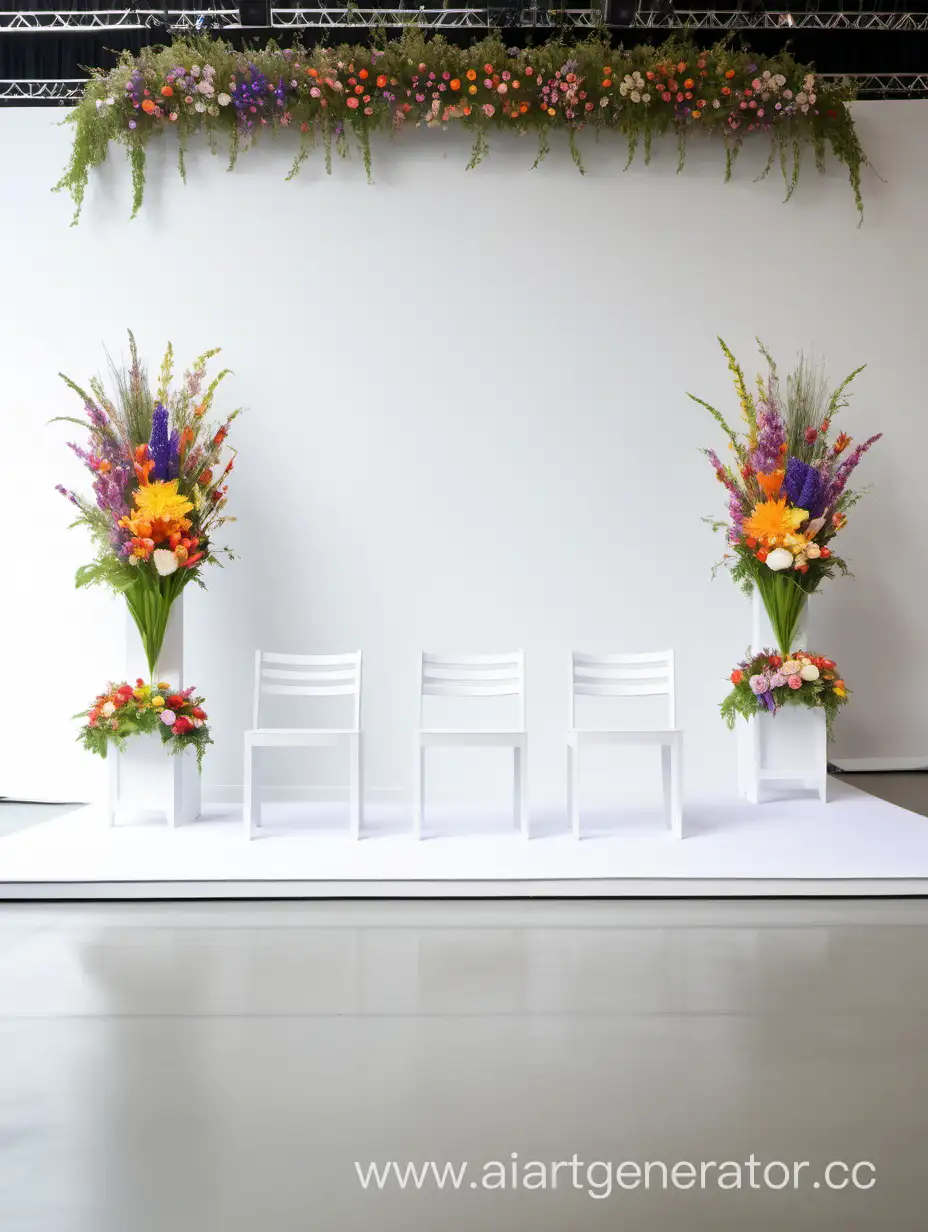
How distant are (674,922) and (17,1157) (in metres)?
2.06

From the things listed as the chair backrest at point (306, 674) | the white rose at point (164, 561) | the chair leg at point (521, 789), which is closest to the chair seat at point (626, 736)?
the chair leg at point (521, 789)

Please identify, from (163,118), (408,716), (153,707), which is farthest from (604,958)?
(163,118)

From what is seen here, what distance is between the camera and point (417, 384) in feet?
18.4

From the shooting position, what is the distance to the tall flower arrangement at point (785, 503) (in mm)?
4824

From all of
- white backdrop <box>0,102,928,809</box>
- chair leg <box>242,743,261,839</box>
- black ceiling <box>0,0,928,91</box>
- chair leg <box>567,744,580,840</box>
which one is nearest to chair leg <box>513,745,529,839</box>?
chair leg <box>567,744,580,840</box>

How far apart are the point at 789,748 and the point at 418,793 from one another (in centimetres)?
189

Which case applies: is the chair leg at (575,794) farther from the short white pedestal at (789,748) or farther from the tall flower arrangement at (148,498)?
the tall flower arrangement at (148,498)

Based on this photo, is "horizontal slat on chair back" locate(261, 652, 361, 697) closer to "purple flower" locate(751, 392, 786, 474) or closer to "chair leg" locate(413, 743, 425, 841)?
"chair leg" locate(413, 743, 425, 841)

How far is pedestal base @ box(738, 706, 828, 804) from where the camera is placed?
488 cm

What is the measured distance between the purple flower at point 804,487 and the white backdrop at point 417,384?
0.80m

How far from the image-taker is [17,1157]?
1882mm

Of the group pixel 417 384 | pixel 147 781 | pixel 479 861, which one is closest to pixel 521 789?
pixel 479 861

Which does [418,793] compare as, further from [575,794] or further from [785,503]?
[785,503]

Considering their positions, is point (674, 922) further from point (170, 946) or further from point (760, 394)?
point (760, 394)
